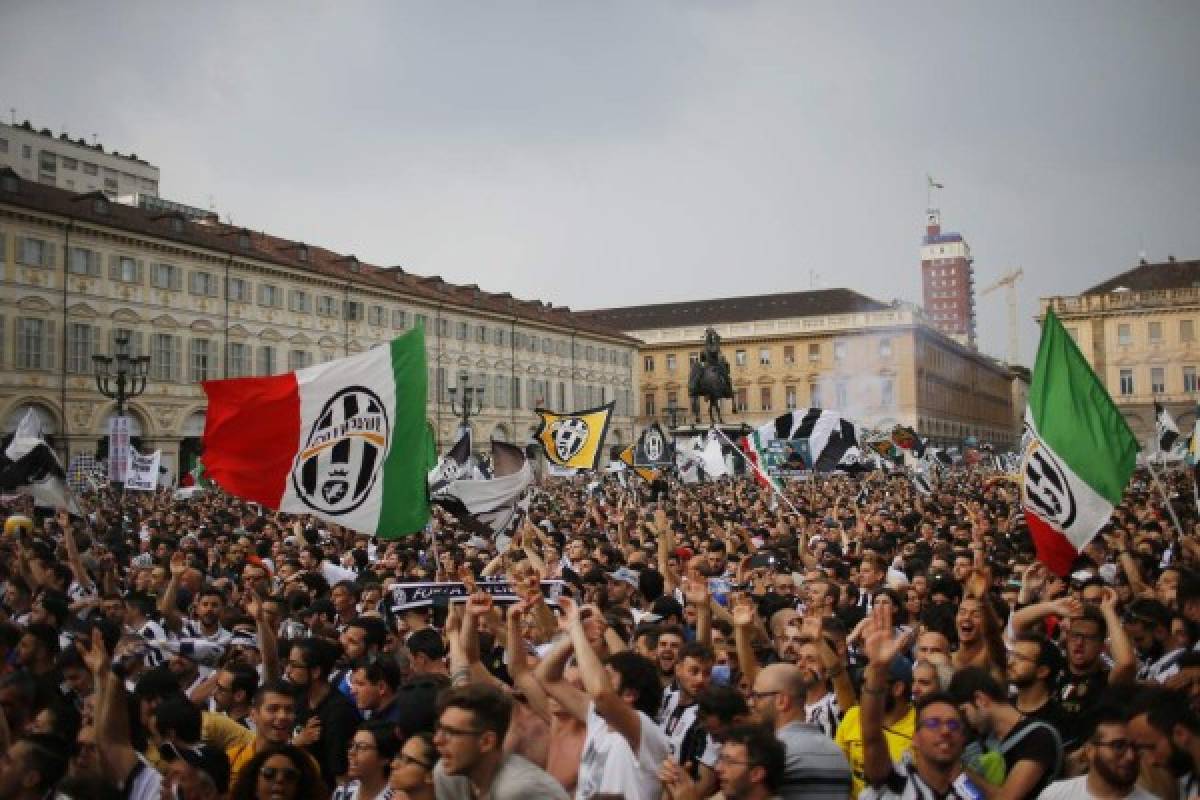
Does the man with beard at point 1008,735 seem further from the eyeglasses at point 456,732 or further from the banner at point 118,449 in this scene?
the banner at point 118,449

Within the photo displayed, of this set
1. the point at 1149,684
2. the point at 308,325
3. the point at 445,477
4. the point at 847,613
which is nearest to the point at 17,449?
the point at 445,477

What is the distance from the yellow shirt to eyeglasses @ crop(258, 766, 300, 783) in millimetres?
2344

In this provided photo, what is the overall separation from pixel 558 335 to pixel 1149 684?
68029 mm

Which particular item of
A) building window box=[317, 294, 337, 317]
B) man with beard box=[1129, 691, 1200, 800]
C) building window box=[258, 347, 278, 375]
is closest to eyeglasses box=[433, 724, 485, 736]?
man with beard box=[1129, 691, 1200, 800]

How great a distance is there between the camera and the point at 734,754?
358cm

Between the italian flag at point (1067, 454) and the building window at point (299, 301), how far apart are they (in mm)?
47159

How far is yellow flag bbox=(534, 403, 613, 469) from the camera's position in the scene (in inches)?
709

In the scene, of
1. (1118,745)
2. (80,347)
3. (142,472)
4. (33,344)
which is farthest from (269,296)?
(1118,745)

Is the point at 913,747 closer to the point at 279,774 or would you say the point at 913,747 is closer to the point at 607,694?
the point at 607,694

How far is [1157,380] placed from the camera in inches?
2827

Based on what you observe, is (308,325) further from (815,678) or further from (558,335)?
(815,678)

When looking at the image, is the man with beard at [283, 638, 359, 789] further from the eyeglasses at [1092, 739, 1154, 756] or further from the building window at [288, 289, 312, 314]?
the building window at [288, 289, 312, 314]

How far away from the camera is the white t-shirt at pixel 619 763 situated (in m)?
4.00

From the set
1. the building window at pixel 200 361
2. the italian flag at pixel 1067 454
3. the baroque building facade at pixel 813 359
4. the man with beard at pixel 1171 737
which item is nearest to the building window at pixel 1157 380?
the baroque building facade at pixel 813 359
